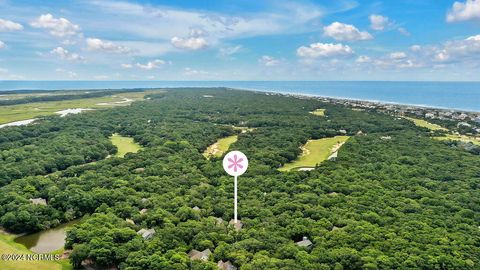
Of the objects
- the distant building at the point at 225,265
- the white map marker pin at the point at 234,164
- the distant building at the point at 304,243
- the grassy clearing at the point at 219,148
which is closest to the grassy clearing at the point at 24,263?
the distant building at the point at 225,265

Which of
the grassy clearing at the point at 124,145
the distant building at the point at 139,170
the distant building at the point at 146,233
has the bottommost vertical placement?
the grassy clearing at the point at 124,145

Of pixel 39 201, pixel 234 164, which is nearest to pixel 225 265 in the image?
pixel 234 164

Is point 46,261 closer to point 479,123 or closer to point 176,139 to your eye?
point 176,139

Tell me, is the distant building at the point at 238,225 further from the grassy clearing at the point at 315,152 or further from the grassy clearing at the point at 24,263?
the grassy clearing at the point at 315,152

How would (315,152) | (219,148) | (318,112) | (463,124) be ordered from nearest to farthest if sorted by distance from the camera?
(315,152), (219,148), (463,124), (318,112)

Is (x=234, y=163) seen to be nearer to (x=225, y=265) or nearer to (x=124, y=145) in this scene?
(x=225, y=265)

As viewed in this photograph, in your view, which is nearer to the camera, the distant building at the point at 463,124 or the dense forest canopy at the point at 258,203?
the dense forest canopy at the point at 258,203

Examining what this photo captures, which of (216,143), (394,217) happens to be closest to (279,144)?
(216,143)
